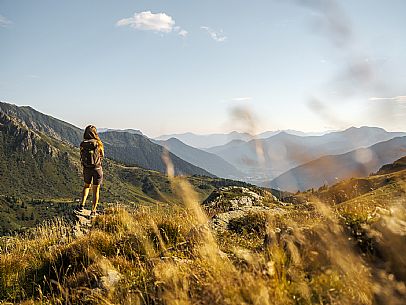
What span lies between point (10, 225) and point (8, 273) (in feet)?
723

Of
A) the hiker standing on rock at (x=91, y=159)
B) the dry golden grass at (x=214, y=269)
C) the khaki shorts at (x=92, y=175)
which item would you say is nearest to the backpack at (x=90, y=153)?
the hiker standing on rock at (x=91, y=159)

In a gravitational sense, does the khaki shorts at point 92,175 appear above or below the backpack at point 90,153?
below

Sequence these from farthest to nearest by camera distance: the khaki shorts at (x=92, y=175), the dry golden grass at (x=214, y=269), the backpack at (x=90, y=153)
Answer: the khaki shorts at (x=92, y=175)
the backpack at (x=90, y=153)
the dry golden grass at (x=214, y=269)

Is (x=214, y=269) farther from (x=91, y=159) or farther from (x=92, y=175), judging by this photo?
(x=92, y=175)

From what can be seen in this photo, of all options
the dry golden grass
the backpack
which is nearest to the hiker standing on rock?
the backpack

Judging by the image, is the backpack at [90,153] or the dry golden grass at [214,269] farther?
the backpack at [90,153]

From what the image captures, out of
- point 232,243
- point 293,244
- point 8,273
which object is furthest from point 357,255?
point 8,273

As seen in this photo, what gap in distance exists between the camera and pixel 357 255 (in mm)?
4570

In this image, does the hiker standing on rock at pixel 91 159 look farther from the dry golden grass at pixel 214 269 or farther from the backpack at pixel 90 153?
the dry golden grass at pixel 214 269

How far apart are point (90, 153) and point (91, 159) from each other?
0.24 metres

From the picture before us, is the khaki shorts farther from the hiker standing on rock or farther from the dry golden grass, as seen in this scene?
the dry golden grass

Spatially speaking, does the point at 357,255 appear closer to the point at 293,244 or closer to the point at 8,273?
the point at 293,244

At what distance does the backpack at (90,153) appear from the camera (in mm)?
13734

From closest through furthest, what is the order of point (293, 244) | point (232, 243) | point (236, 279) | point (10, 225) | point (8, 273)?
point (236, 279)
point (293, 244)
point (232, 243)
point (8, 273)
point (10, 225)
